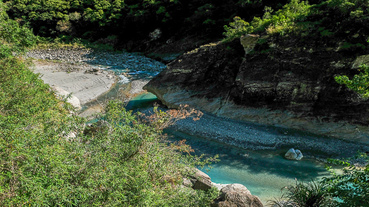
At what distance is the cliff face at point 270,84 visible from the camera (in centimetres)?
1286

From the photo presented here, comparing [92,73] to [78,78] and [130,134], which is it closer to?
[78,78]

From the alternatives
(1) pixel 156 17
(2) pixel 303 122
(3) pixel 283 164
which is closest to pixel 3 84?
(3) pixel 283 164

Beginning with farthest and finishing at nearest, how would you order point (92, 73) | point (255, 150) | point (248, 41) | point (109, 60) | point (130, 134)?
1. point (109, 60)
2. point (92, 73)
3. point (248, 41)
4. point (255, 150)
5. point (130, 134)

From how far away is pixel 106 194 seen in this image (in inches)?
167

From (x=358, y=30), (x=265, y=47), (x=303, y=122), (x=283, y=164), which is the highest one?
(x=358, y=30)

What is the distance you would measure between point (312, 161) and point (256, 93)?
5.30 m

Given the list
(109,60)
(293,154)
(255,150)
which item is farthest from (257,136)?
(109,60)

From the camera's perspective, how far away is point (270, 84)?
1475 cm

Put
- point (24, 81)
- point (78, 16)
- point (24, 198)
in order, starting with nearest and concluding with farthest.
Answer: point (24, 198) → point (24, 81) → point (78, 16)

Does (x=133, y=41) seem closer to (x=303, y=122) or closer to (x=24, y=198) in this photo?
(x=303, y=122)

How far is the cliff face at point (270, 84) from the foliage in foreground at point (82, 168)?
943 centimetres

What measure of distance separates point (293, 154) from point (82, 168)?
10246mm

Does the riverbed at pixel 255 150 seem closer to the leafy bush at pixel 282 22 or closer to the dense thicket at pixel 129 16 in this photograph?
the leafy bush at pixel 282 22

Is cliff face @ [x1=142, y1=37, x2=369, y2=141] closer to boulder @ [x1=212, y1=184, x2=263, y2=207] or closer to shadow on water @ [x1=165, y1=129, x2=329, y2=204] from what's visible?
shadow on water @ [x1=165, y1=129, x2=329, y2=204]
